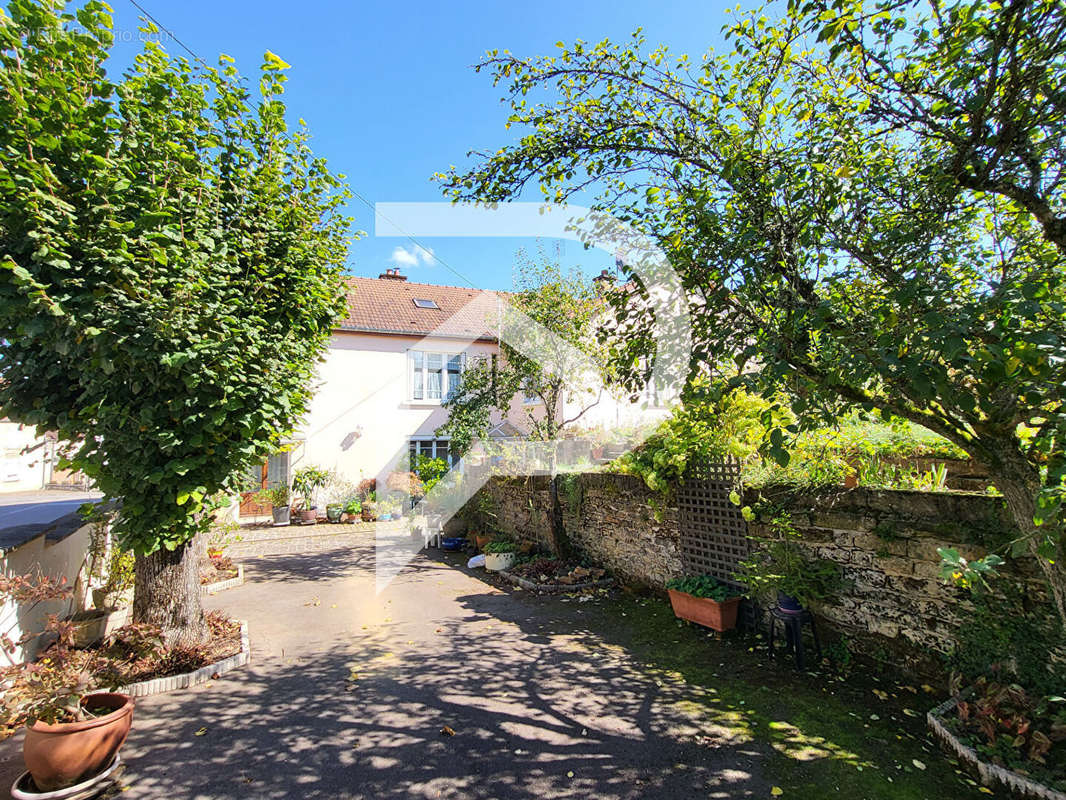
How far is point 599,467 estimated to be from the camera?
9.05 meters

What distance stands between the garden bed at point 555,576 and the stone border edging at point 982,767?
4.67 m

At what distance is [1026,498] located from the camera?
9.14 feet

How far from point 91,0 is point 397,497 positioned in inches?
554

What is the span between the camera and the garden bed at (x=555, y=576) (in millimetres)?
7781

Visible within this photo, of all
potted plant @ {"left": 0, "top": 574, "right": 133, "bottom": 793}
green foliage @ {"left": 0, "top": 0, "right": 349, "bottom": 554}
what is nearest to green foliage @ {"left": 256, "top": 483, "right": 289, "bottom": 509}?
green foliage @ {"left": 0, "top": 0, "right": 349, "bottom": 554}

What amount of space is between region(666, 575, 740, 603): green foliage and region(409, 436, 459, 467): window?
12022mm

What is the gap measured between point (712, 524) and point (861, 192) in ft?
13.5

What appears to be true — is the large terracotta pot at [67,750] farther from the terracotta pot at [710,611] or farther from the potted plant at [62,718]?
the terracotta pot at [710,611]

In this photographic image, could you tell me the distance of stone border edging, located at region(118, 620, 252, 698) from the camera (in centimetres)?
454

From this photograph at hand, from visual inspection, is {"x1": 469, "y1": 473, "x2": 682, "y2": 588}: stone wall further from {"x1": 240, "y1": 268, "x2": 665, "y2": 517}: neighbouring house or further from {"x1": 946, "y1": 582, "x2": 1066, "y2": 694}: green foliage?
{"x1": 240, "y1": 268, "x2": 665, "y2": 517}: neighbouring house

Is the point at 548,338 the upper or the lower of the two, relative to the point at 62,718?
upper

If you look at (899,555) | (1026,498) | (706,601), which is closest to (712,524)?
(706,601)

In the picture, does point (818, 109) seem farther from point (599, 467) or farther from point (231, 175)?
point (599, 467)

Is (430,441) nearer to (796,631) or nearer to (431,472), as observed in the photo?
(431,472)
